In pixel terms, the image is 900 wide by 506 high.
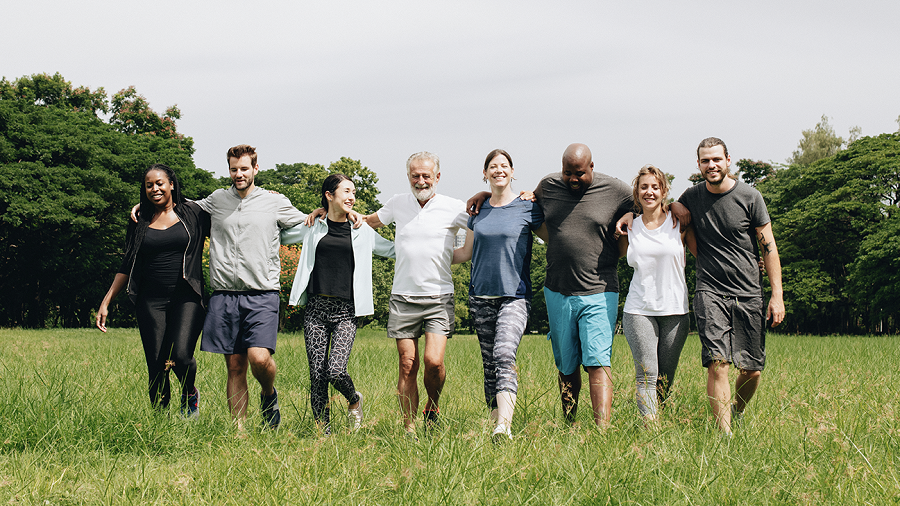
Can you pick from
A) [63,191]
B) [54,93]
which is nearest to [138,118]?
[54,93]

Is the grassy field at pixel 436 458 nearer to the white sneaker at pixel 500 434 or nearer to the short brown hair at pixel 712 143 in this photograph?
the white sneaker at pixel 500 434

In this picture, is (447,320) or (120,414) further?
(447,320)

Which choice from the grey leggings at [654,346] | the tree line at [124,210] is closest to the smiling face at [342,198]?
the grey leggings at [654,346]

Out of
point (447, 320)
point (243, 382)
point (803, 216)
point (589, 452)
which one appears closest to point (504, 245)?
point (447, 320)

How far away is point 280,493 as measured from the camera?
2908 mm

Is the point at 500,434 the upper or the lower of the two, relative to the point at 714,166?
lower

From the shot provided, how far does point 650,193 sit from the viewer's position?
457cm

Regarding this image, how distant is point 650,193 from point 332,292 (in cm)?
254

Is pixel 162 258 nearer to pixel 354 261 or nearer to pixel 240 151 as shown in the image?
pixel 240 151

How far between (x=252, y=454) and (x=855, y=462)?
3.28 meters

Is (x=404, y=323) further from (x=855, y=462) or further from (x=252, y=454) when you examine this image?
(x=855, y=462)

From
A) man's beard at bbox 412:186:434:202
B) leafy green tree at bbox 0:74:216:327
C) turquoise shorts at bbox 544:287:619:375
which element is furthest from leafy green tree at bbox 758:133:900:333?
leafy green tree at bbox 0:74:216:327

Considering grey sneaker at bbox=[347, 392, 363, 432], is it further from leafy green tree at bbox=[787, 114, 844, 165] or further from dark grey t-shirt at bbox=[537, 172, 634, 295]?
leafy green tree at bbox=[787, 114, 844, 165]

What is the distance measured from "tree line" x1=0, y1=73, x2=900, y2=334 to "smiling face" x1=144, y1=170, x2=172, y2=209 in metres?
19.6
